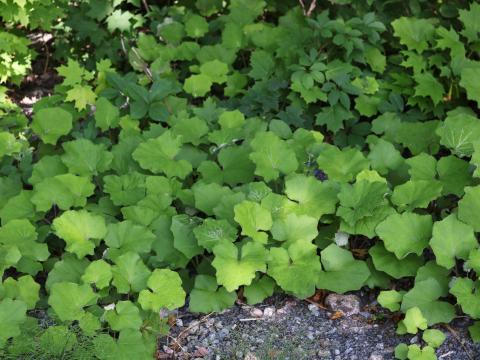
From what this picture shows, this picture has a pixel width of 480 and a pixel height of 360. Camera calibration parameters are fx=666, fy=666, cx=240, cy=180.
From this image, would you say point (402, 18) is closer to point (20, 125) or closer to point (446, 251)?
point (446, 251)

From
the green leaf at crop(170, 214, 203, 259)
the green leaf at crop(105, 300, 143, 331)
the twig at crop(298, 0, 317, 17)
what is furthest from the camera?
the twig at crop(298, 0, 317, 17)

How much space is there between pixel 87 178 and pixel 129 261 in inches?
24.8

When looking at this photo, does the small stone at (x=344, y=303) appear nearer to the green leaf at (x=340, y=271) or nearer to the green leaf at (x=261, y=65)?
the green leaf at (x=340, y=271)

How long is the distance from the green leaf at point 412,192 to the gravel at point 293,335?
0.49m

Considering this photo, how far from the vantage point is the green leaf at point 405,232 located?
2.88m

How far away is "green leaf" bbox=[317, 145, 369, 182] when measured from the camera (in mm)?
3277

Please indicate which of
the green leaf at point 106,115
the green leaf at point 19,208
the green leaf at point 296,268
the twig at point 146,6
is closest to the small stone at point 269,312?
the green leaf at point 296,268

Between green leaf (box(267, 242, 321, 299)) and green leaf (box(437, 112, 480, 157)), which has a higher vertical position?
green leaf (box(437, 112, 480, 157))

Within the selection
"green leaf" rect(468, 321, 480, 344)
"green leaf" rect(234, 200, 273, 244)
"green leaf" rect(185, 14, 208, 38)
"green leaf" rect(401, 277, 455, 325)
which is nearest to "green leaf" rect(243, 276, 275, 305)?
"green leaf" rect(234, 200, 273, 244)

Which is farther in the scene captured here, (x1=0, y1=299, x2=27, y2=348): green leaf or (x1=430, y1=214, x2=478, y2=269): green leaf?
(x1=430, y1=214, x2=478, y2=269): green leaf

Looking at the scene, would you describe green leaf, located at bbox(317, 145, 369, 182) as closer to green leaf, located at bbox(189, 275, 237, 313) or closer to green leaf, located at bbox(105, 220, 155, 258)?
green leaf, located at bbox(189, 275, 237, 313)

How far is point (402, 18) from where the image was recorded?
4.26 meters

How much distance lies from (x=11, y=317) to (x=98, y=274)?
0.39m

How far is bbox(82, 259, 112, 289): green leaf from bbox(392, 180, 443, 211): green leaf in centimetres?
133
